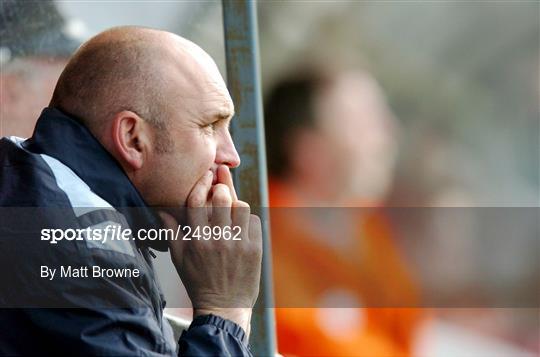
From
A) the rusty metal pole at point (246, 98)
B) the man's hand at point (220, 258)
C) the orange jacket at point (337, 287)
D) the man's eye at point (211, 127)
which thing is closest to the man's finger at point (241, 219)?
the man's hand at point (220, 258)

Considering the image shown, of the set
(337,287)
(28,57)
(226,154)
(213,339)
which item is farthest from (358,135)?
(213,339)

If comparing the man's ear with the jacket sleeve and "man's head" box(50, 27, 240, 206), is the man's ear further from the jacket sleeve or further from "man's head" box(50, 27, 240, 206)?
the jacket sleeve

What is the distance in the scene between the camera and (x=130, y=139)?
150 centimetres

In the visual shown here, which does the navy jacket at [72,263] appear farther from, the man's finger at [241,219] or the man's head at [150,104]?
the man's finger at [241,219]

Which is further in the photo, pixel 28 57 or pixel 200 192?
pixel 28 57

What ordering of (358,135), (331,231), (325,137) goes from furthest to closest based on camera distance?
(358,135) → (325,137) → (331,231)

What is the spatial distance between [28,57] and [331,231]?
81.7 inches

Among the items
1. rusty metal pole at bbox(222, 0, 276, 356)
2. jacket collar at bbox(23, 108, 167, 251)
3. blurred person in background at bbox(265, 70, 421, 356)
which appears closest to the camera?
jacket collar at bbox(23, 108, 167, 251)

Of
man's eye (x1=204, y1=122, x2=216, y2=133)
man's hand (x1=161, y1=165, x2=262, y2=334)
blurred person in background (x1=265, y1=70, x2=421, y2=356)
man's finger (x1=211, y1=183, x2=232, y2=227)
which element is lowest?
man's hand (x1=161, y1=165, x2=262, y2=334)

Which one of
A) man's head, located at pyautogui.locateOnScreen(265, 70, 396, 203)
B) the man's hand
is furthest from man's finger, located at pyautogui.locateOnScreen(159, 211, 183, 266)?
man's head, located at pyautogui.locateOnScreen(265, 70, 396, 203)

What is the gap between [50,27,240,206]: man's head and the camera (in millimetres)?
1497

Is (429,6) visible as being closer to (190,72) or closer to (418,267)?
(418,267)

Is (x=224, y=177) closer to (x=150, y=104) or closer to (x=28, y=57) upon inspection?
(x=150, y=104)

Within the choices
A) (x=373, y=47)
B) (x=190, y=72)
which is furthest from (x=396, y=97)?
(x=190, y=72)
